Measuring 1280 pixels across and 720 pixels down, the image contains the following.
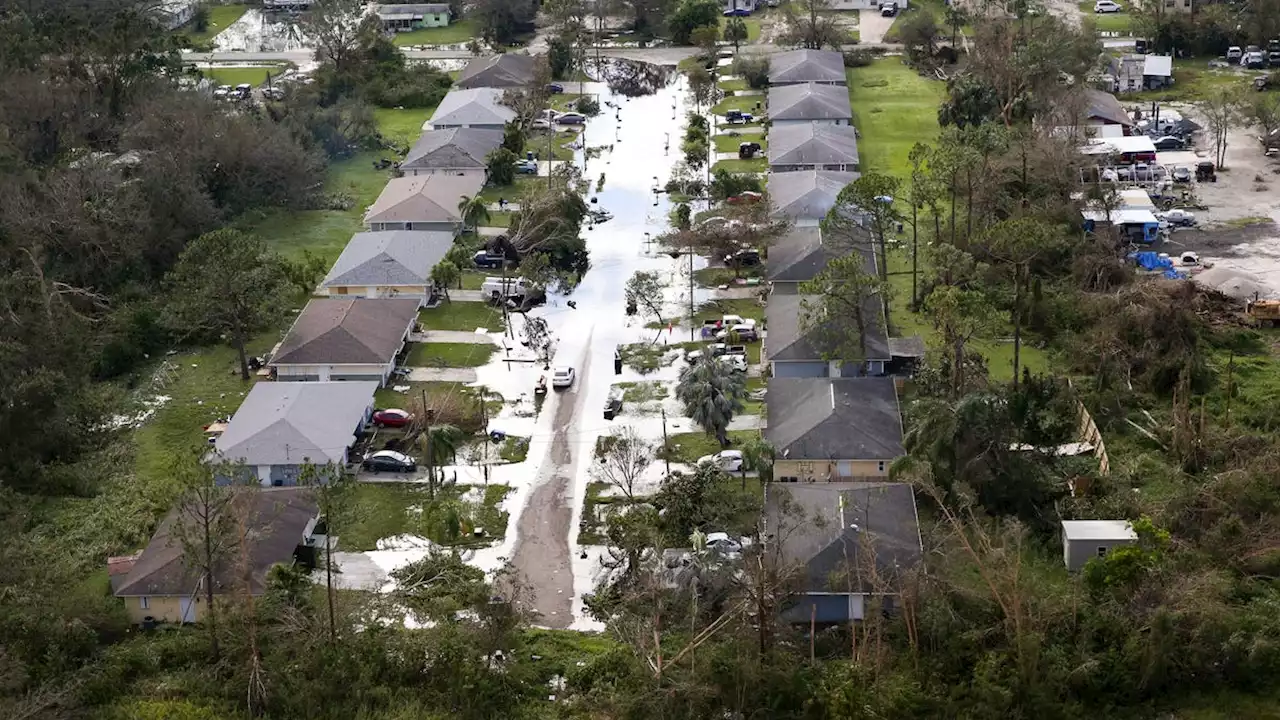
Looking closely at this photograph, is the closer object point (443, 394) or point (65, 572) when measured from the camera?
point (65, 572)

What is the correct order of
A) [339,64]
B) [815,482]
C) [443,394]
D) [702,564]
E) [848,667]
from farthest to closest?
1. [339,64]
2. [443,394]
3. [815,482]
4. [702,564]
5. [848,667]

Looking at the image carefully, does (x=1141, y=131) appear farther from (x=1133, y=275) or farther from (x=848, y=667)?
(x=848, y=667)

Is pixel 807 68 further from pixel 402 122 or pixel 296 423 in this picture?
pixel 296 423

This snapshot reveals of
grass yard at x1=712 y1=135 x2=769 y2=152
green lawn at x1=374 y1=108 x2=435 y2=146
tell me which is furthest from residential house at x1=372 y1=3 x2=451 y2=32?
grass yard at x1=712 y1=135 x2=769 y2=152

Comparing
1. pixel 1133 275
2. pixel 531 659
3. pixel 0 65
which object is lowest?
pixel 531 659

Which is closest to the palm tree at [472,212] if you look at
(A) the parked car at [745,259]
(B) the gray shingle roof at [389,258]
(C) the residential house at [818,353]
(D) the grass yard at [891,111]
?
(B) the gray shingle roof at [389,258]

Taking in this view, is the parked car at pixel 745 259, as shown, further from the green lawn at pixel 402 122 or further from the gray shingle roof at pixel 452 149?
the green lawn at pixel 402 122

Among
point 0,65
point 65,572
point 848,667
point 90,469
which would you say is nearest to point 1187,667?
point 848,667
